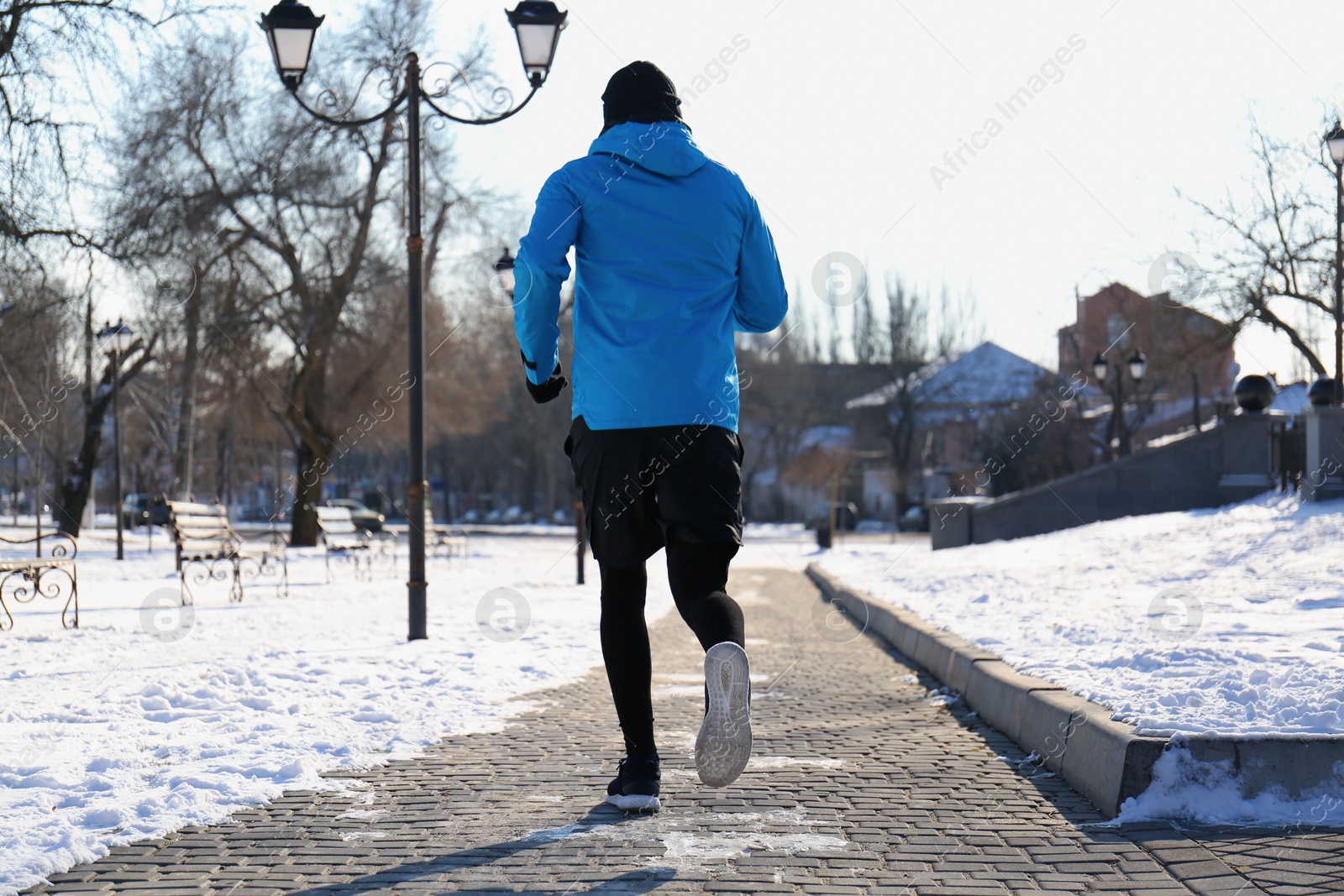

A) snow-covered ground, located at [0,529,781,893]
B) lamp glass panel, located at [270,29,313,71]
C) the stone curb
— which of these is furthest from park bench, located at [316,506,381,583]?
the stone curb

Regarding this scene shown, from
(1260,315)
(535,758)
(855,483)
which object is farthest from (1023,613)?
(855,483)

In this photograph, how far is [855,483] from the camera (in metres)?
63.8

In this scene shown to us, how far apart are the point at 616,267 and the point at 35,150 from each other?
44.6 feet

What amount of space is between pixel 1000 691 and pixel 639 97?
307 cm

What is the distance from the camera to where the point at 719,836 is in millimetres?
3258

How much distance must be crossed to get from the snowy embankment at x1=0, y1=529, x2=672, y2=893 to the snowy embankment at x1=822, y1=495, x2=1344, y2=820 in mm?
2600

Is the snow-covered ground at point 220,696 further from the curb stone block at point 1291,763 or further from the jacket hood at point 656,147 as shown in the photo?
the curb stone block at point 1291,763

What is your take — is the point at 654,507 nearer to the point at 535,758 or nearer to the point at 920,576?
the point at 535,758

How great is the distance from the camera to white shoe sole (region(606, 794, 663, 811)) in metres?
3.51

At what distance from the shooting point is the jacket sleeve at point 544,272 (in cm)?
326

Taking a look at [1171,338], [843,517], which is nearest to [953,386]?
[843,517]

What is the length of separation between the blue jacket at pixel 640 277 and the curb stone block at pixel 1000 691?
2.24m

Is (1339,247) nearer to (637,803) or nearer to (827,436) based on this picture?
(637,803)

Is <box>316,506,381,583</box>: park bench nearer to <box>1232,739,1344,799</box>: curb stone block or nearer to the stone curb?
the stone curb
